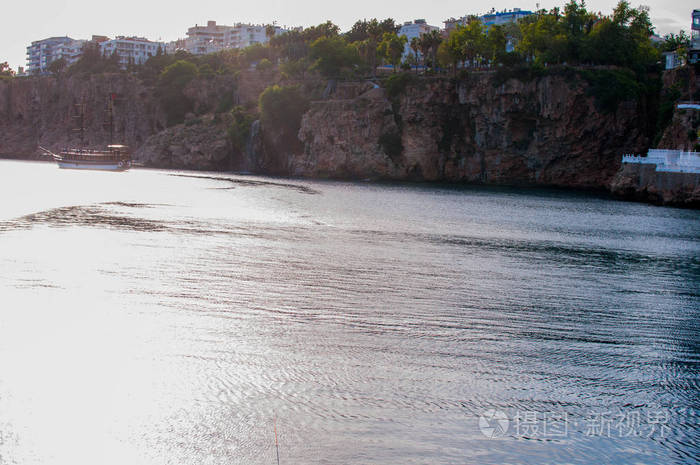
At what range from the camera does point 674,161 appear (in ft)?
209

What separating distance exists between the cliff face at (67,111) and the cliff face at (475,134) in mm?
49519

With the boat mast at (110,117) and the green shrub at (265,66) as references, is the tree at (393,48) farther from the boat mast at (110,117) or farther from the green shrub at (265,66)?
the boat mast at (110,117)

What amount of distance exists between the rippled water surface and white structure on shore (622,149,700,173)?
3342 cm

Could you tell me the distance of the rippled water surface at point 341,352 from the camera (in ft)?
36.4

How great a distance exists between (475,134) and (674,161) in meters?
37.8

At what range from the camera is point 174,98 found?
13500 centimetres

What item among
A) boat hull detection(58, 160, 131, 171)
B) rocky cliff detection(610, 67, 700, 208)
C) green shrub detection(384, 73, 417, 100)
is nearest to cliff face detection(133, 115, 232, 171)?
boat hull detection(58, 160, 131, 171)

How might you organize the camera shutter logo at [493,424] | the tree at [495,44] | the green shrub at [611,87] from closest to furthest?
the camera shutter logo at [493,424]
the green shrub at [611,87]
the tree at [495,44]

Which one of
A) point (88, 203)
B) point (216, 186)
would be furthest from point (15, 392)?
point (216, 186)

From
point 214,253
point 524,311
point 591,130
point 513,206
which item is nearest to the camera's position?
point 524,311

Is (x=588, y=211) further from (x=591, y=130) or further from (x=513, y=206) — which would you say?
(x=591, y=130)

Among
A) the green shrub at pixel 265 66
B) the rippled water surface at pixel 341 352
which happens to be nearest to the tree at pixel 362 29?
the green shrub at pixel 265 66

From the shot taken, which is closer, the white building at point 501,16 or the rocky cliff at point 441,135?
the rocky cliff at point 441,135

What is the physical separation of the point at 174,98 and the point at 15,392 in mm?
129902
